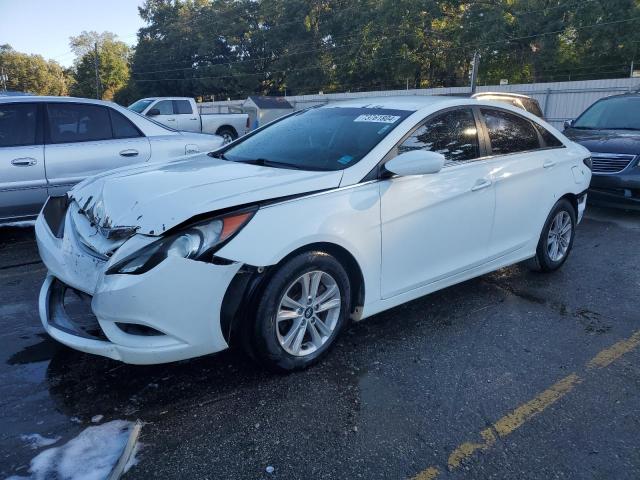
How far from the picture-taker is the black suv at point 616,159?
23.3 feet

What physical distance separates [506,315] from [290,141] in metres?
2.10

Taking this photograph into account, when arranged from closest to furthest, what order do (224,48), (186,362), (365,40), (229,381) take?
(229,381) < (186,362) < (365,40) < (224,48)

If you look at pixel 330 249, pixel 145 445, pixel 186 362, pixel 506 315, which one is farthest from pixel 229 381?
pixel 506 315

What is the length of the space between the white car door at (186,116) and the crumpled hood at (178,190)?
14.6 m

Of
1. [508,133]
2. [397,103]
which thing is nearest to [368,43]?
[508,133]

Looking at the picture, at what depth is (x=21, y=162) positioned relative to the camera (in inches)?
214

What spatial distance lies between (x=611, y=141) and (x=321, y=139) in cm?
561

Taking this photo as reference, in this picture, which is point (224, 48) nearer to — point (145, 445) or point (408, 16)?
point (408, 16)

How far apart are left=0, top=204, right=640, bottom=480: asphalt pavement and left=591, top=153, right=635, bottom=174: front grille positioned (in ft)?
12.5

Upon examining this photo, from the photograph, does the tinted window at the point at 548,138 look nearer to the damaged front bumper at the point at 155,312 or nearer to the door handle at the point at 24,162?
the damaged front bumper at the point at 155,312

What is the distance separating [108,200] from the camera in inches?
123

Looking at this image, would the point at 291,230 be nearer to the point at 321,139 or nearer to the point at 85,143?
the point at 321,139

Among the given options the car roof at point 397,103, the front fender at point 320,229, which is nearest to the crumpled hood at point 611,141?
the car roof at point 397,103

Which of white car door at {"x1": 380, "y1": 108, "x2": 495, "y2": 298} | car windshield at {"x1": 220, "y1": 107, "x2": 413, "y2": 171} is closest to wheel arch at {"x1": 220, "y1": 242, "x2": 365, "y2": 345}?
white car door at {"x1": 380, "y1": 108, "x2": 495, "y2": 298}
